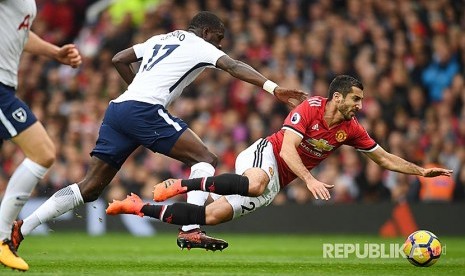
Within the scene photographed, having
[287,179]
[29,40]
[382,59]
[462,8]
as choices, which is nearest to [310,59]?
[382,59]

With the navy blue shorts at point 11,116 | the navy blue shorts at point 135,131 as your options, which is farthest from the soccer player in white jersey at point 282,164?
the navy blue shorts at point 11,116

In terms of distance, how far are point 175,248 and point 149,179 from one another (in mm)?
3802

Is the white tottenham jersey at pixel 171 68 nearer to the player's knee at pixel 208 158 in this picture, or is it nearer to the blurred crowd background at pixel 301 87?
the player's knee at pixel 208 158

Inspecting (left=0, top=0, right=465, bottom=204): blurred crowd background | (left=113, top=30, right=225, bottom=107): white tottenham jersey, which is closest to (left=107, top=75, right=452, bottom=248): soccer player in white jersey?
(left=113, top=30, right=225, bottom=107): white tottenham jersey

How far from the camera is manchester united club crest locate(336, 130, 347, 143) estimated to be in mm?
9751

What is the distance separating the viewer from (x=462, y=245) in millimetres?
13461

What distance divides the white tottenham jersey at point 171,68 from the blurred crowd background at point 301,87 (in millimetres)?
6814

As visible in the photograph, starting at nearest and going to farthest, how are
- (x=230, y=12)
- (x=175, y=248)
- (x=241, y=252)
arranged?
(x=241, y=252), (x=175, y=248), (x=230, y=12)

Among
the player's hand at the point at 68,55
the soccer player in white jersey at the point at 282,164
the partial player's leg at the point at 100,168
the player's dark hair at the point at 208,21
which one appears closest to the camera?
the player's hand at the point at 68,55

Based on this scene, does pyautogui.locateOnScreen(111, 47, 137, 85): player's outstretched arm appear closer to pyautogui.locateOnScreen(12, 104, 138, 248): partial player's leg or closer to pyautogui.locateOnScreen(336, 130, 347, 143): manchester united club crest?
pyautogui.locateOnScreen(12, 104, 138, 248): partial player's leg

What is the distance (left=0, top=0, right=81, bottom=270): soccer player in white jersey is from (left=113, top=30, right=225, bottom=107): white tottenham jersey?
1.69 meters

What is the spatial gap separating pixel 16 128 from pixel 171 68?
2.18 metres

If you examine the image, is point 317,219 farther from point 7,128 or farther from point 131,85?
point 7,128

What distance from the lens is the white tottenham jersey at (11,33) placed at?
7785 mm
